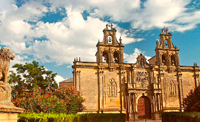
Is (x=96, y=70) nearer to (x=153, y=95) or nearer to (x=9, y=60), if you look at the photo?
(x=153, y=95)

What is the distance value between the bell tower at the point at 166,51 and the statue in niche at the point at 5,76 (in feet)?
90.6

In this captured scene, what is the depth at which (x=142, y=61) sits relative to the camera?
3102 centimetres

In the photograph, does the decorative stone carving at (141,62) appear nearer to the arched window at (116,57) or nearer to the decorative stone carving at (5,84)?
the arched window at (116,57)

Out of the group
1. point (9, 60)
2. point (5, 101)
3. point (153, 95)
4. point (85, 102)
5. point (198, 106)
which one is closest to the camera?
point (5, 101)

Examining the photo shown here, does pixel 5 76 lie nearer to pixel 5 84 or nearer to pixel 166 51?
pixel 5 84

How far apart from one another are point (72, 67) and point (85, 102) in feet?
16.8

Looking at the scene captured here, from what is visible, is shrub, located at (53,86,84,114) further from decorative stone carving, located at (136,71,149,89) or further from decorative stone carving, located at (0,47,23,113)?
decorative stone carving, located at (0,47,23,113)

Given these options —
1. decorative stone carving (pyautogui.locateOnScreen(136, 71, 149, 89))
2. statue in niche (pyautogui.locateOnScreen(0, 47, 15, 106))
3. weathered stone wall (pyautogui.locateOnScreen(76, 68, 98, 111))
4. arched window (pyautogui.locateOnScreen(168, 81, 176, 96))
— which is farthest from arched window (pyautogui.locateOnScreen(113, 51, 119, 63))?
statue in niche (pyautogui.locateOnScreen(0, 47, 15, 106))

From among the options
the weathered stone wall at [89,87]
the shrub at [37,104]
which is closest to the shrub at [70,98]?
the weathered stone wall at [89,87]

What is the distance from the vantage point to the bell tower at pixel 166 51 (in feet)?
105

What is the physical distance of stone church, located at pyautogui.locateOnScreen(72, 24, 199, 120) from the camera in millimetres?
28219

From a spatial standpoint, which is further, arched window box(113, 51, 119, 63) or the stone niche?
arched window box(113, 51, 119, 63)

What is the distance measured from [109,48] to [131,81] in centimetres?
576

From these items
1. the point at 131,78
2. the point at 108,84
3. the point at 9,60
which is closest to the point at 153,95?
the point at 131,78
